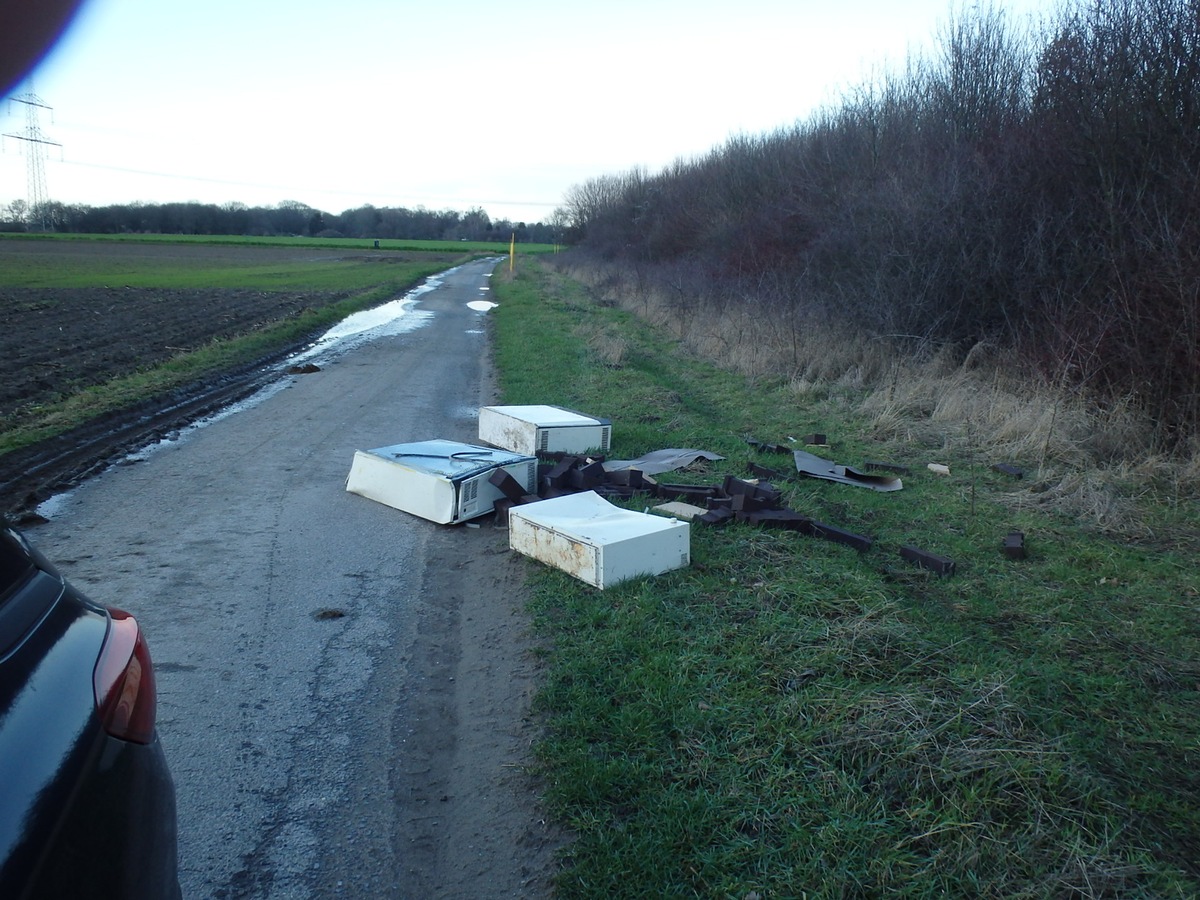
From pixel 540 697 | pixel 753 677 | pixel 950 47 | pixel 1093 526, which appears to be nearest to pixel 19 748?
pixel 540 697

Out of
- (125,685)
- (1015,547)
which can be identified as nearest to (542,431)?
(1015,547)

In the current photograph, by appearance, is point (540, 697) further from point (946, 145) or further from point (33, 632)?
point (946, 145)

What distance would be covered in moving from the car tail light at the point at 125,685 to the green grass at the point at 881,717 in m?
1.42

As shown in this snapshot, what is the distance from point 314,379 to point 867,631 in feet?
34.6

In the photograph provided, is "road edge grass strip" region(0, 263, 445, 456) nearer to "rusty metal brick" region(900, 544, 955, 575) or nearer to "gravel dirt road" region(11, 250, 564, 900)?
"gravel dirt road" region(11, 250, 564, 900)

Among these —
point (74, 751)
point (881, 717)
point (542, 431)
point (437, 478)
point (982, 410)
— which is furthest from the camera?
point (982, 410)

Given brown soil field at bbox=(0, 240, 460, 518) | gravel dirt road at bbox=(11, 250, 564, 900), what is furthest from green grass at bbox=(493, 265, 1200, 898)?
brown soil field at bbox=(0, 240, 460, 518)

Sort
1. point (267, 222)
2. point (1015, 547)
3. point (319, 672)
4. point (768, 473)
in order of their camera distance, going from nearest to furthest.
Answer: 1. point (319, 672)
2. point (1015, 547)
3. point (768, 473)
4. point (267, 222)

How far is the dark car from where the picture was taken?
62.6 inches

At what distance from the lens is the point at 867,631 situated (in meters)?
4.16

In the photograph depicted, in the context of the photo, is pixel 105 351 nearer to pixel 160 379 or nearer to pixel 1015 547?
pixel 160 379

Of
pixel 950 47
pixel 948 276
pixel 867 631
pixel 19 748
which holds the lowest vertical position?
pixel 867 631

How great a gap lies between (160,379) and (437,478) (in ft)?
23.9

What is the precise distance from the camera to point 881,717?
3.40 meters
